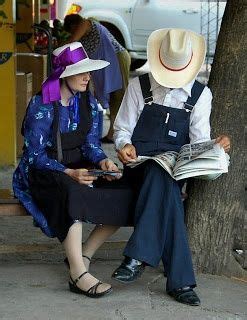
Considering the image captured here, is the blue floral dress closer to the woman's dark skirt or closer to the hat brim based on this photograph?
the woman's dark skirt

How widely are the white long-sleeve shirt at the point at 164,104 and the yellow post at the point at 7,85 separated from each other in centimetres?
318

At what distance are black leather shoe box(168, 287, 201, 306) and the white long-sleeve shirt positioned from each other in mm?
820

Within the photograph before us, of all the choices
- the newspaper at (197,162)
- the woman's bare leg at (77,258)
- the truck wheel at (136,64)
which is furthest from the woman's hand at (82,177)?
the truck wheel at (136,64)

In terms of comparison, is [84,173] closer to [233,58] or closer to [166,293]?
[166,293]

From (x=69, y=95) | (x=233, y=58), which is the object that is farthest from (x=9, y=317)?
(x=233, y=58)

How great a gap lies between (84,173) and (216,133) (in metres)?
0.91

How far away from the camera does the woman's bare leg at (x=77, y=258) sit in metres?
4.45

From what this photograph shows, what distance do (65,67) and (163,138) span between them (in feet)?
2.18

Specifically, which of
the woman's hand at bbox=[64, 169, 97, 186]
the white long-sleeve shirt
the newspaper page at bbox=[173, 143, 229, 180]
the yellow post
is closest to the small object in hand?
the woman's hand at bbox=[64, 169, 97, 186]

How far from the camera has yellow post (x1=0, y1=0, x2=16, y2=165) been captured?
7.67m

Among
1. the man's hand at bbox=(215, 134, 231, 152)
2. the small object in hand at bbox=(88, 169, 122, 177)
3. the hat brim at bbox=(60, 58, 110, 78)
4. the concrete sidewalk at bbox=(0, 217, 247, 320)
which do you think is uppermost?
the hat brim at bbox=(60, 58, 110, 78)

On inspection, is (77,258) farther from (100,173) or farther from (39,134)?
(39,134)

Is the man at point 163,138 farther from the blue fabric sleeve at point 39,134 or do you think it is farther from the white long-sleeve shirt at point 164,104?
the blue fabric sleeve at point 39,134

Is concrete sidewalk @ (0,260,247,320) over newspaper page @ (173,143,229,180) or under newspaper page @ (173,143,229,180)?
under
